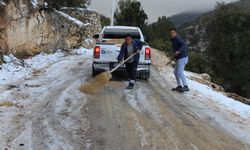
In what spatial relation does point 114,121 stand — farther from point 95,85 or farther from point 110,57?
point 110,57

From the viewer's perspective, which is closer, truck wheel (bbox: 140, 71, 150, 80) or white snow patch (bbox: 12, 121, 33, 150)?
white snow patch (bbox: 12, 121, 33, 150)

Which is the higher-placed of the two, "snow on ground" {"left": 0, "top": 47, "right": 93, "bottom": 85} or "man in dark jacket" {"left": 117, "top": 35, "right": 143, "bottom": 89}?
"man in dark jacket" {"left": 117, "top": 35, "right": 143, "bottom": 89}

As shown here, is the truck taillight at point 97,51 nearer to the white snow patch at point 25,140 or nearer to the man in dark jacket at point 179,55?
the man in dark jacket at point 179,55

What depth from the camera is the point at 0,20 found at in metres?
16.8

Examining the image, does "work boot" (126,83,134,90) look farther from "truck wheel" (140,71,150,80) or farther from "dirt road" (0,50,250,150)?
"truck wheel" (140,71,150,80)

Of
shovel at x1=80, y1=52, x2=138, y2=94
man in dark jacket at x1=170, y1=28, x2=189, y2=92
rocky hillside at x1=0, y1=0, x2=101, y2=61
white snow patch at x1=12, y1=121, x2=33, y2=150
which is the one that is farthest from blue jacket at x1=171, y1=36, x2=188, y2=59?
rocky hillside at x1=0, y1=0, x2=101, y2=61

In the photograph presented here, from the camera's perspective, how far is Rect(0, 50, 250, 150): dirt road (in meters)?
7.40

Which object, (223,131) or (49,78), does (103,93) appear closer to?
(49,78)

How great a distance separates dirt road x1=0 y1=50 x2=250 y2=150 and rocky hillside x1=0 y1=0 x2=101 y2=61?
5.14 metres

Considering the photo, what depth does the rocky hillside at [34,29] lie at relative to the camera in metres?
17.3

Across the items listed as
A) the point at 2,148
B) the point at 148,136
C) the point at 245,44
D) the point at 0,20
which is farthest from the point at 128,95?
the point at 245,44

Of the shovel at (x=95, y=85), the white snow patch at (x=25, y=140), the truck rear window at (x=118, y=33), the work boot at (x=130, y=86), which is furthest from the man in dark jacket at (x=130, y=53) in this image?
the white snow patch at (x=25, y=140)

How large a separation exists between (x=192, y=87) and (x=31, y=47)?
856cm

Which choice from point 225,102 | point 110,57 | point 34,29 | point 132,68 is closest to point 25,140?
point 225,102
